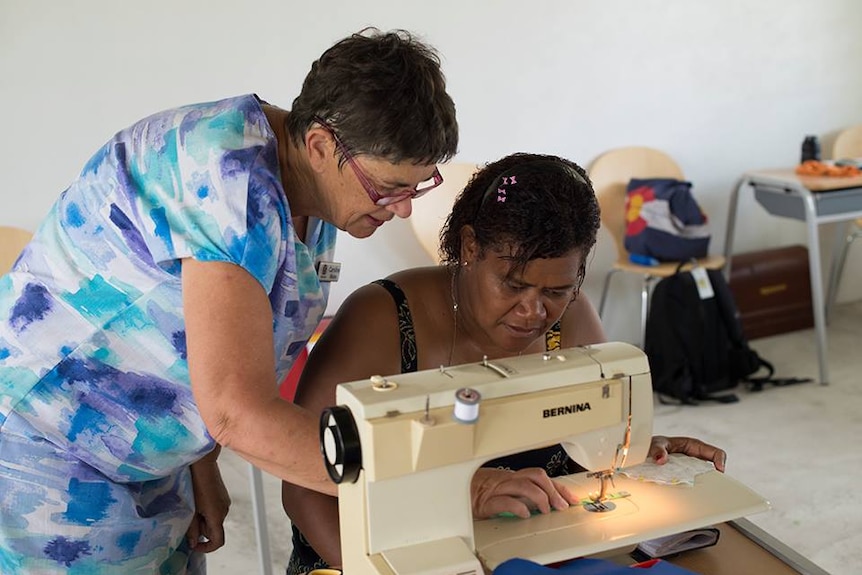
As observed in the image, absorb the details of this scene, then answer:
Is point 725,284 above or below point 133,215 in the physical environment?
below

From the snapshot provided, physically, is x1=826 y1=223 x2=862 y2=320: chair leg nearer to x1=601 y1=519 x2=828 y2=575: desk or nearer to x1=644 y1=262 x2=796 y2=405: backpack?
x1=644 y1=262 x2=796 y2=405: backpack

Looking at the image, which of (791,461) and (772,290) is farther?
(772,290)

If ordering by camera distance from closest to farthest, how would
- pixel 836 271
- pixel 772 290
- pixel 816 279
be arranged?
pixel 816 279, pixel 772 290, pixel 836 271

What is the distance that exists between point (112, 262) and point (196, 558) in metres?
0.57

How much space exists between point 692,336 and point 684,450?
2.58 m

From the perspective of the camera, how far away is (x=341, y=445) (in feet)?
3.47

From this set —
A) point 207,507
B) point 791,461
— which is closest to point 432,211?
point 791,461

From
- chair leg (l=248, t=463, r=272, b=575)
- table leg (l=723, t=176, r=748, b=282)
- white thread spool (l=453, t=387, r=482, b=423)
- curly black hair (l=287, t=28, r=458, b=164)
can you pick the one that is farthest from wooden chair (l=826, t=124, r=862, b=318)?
white thread spool (l=453, t=387, r=482, b=423)

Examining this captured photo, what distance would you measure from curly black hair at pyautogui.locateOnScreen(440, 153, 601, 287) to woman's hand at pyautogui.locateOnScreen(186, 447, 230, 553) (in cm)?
57

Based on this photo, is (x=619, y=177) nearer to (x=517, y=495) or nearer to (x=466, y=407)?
(x=517, y=495)

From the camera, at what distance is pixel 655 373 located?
406 cm

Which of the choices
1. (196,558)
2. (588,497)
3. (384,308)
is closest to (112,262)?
(384,308)

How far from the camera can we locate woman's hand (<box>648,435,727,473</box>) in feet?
4.83

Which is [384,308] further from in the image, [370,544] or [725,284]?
[725,284]
